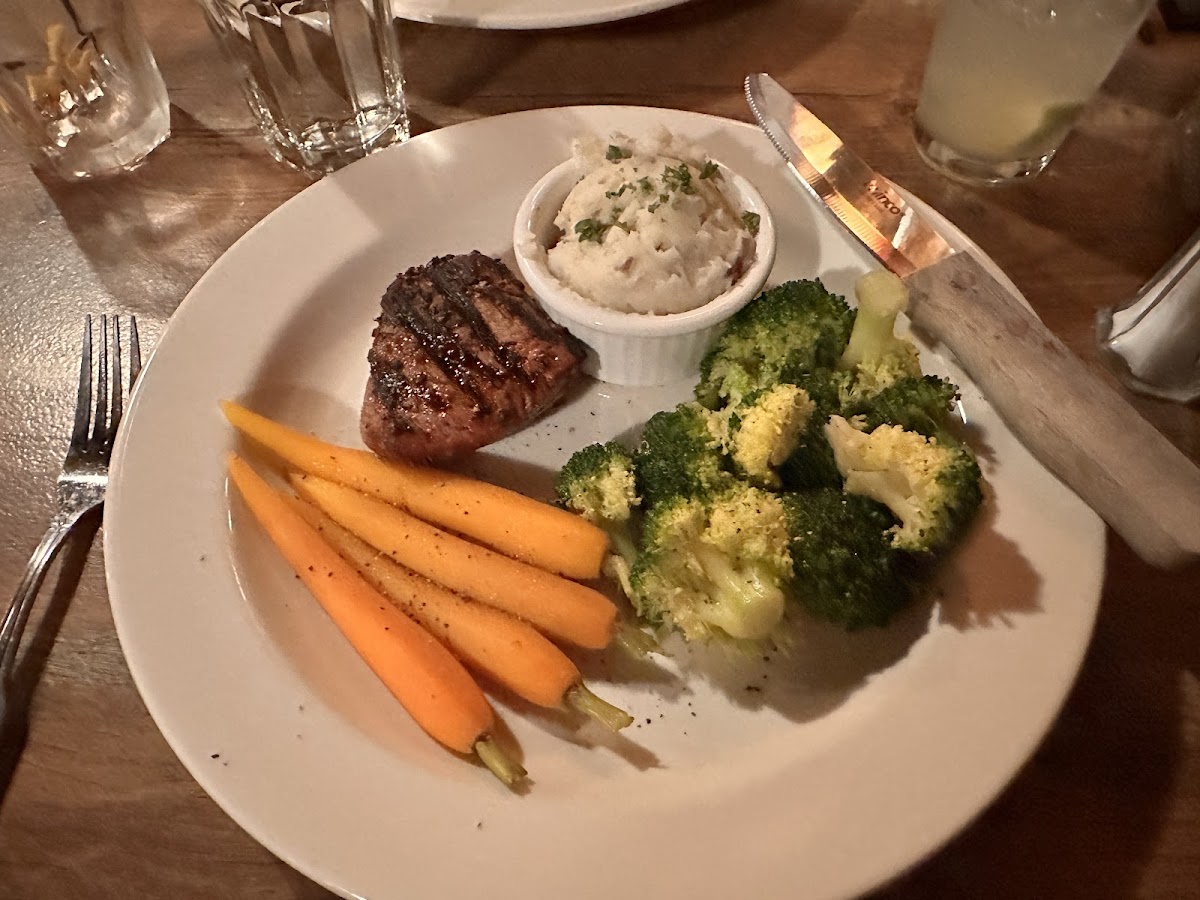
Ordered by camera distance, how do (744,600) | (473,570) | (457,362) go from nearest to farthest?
(744,600) < (473,570) < (457,362)

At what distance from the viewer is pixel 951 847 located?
4.31ft

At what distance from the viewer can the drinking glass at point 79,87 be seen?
1.88 meters

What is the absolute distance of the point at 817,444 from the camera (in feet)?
4.96

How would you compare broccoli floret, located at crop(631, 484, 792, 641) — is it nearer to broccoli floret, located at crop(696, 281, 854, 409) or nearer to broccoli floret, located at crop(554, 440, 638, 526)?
broccoli floret, located at crop(554, 440, 638, 526)

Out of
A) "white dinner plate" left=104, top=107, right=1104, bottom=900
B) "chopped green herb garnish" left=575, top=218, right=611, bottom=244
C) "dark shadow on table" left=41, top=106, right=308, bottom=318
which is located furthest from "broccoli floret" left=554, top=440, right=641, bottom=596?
"dark shadow on table" left=41, top=106, right=308, bottom=318

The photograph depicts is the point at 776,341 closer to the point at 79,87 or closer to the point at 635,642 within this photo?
the point at 635,642

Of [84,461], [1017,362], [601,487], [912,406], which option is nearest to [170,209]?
[84,461]

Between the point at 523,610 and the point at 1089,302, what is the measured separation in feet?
4.39

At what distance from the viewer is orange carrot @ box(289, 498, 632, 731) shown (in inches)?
52.8

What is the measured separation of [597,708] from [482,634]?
221mm

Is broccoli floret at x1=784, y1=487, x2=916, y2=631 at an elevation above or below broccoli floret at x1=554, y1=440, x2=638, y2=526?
below

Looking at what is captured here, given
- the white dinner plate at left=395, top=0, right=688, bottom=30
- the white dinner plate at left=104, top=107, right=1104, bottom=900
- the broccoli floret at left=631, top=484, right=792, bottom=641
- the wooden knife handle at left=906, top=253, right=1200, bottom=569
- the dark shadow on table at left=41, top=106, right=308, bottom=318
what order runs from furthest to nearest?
the white dinner plate at left=395, top=0, right=688, bottom=30
the dark shadow on table at left=41, top=106, right=308, bottom=318
the broccoli floret at left=631, top=484, right=792, bottom=641
the wooden knife handle at left=906, top=253, right=1200, bottom=569
the white dinner plate at left=104, top=107, right=1104, bottom=900

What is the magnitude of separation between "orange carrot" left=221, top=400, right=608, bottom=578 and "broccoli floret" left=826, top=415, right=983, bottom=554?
44 cm

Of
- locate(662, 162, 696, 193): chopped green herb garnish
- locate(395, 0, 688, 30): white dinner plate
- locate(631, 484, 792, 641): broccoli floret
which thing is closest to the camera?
locate(631, 484, 792, 641): broccoli floret
